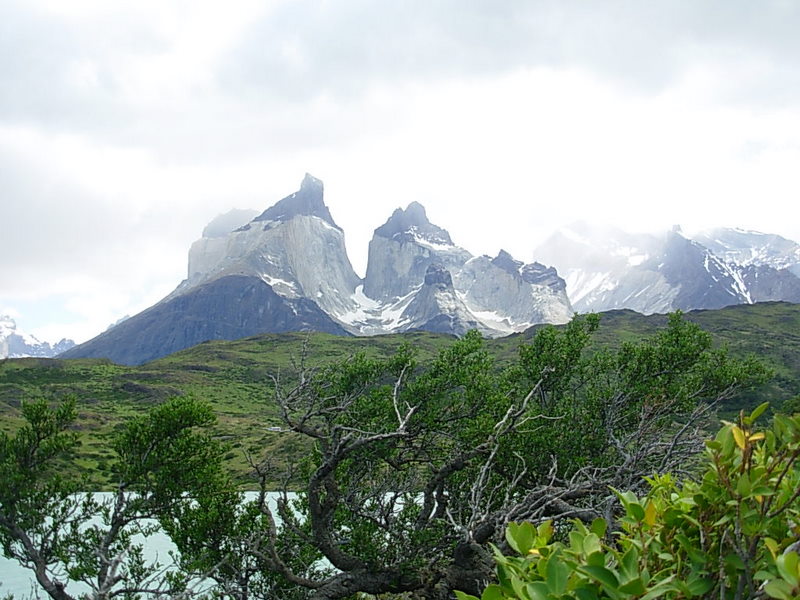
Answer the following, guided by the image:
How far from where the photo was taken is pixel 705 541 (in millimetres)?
3410

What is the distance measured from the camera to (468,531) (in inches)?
405

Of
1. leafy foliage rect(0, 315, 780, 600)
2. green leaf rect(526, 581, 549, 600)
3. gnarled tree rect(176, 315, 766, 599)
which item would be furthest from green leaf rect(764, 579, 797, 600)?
leafy foliage rect(0, 315, 780, 600)

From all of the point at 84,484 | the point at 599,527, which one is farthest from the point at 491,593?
the point at 84,484

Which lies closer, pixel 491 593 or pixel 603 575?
pixel 603 575

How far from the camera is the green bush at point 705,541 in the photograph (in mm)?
2797

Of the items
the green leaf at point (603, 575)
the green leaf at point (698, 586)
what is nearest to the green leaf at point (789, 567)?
the green leaf at point (698, 586)

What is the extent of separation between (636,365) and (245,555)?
52.2ft

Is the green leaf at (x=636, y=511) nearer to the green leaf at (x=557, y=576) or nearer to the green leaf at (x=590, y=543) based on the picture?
the green leaf at (x=590, y=543)

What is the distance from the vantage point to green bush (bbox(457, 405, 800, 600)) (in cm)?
280

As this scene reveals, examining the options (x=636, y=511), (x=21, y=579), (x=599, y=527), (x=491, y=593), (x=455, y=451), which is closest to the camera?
(x=491, y=593)

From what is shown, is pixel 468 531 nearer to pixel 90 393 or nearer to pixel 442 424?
pixel 442 424

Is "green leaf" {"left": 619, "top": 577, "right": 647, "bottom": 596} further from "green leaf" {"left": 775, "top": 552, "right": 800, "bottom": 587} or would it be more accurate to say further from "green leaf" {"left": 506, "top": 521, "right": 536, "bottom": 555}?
"green leaf" {"left": 506, "top": 521, "right": 536, "bottom": 555}

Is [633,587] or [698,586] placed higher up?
[633,587]

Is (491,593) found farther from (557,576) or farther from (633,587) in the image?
(633,587)
